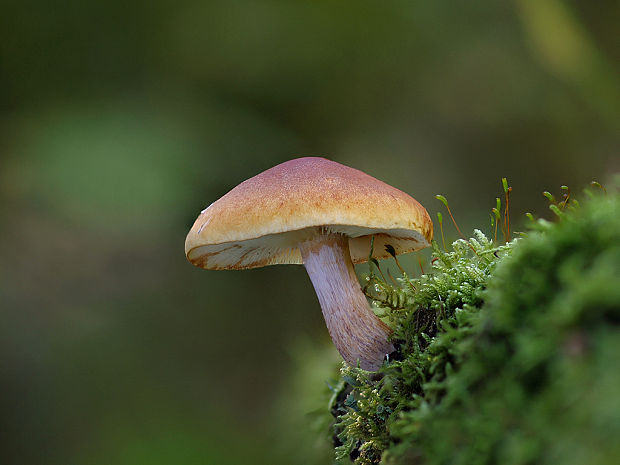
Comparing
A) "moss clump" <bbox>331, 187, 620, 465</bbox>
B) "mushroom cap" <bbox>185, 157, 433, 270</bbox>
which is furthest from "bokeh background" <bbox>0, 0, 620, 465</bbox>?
"moss clump" <bbox>331, 187, 620, 465</bbox>

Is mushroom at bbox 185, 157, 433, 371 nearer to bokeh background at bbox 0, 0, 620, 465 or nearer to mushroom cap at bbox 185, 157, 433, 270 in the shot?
mushroom cap at bbox 185, 157, 433, 270

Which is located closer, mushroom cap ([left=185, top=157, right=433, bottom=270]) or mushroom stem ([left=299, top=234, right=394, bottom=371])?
mushroom cap ([left=185, top=157, right=433, bottom=270])

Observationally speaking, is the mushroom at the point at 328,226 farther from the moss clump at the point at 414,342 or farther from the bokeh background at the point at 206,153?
the bokeh background at the point at 206,153

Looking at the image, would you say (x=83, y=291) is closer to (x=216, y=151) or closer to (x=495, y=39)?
(x=216, y=151)

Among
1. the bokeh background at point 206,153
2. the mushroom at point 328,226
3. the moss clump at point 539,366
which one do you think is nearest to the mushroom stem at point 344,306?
the mushroom at point 328,226

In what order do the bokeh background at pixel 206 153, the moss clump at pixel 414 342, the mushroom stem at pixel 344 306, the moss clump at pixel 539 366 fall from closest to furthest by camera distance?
the moss clump at pixel 539 366 < the moss clump at pixel 414 342 < the mushroom stem at pixel 344 306 < the bokeh background at pixel 206 153

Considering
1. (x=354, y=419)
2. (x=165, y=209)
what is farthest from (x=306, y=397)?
(x=165, y=209)
